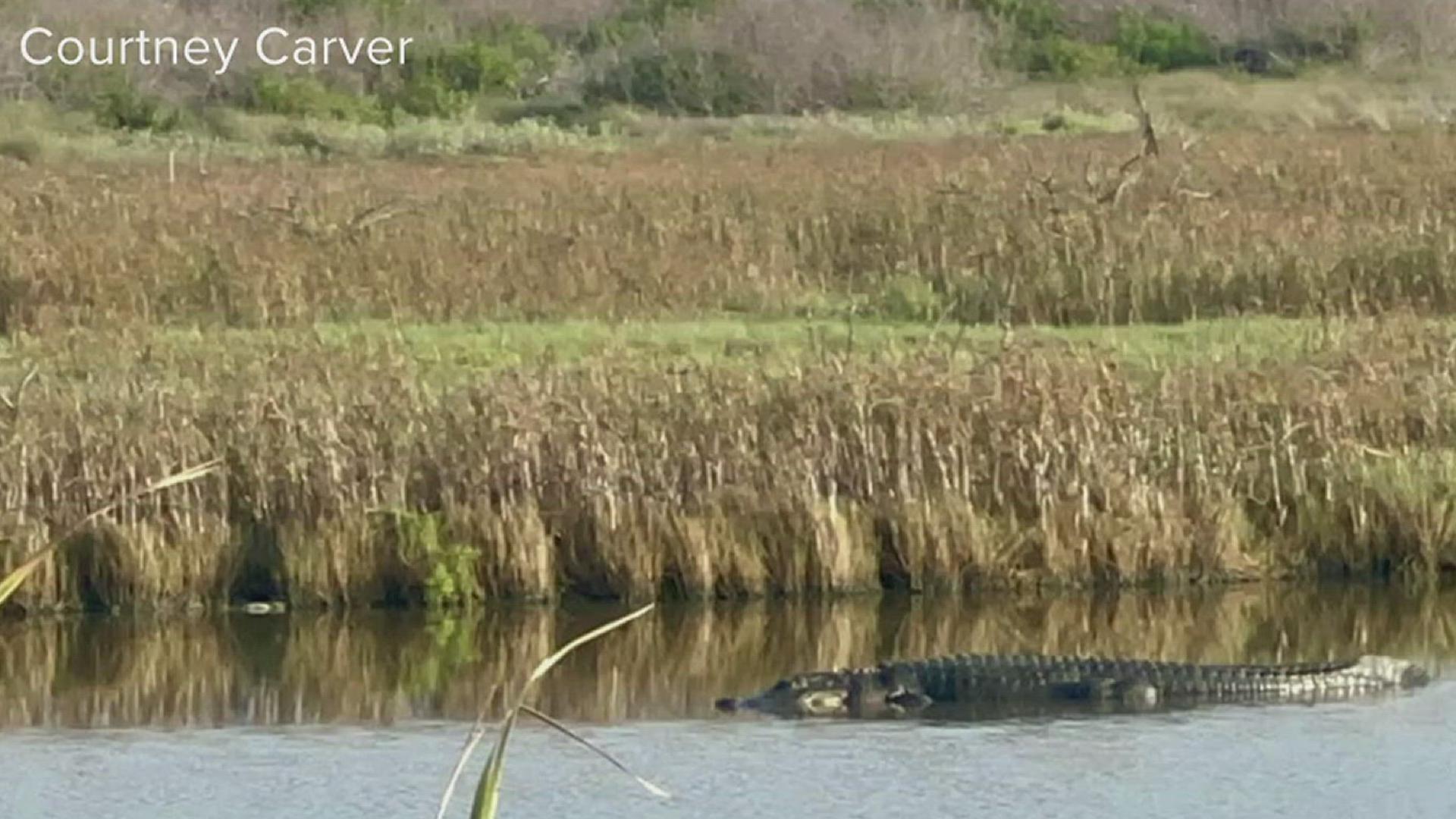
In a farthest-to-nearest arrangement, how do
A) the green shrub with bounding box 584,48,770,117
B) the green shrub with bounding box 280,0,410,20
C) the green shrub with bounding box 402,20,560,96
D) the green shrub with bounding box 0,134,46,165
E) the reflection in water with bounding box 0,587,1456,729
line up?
the green shrub with bounding box 280,0,410,20
the green shrub with bounding box 402,20,560,96
the green shrub with bounding box 584,48,770,117
the green shrub with bounding box 0,134,46,165
the reflection in water with bounding box 0,587,1456,729

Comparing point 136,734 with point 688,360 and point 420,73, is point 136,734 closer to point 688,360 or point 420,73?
point 688,360

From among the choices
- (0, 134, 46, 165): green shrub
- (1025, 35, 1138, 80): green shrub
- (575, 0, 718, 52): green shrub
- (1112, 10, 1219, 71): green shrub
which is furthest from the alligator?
(1112, 10, 1219, 71): green shrub

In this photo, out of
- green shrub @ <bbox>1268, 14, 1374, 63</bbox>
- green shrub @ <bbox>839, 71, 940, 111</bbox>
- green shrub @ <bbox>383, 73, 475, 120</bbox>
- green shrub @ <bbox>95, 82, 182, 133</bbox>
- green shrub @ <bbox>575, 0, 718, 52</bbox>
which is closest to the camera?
green shrub @ <bbox>95, 82, 182, 133</bbox>

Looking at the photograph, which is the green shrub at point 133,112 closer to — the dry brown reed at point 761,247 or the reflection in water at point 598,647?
the dry brown reed at point 761,247

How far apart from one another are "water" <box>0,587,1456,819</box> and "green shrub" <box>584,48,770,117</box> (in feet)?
93.8

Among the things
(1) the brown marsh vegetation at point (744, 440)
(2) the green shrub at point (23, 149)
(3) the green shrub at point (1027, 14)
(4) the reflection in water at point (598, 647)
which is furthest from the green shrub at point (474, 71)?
(4) the reflection in water at point (598, 647)

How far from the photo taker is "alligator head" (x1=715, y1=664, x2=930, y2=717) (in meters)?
11.0

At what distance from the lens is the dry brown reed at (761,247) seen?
20.4 m

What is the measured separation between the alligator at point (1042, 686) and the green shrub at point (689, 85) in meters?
30.5

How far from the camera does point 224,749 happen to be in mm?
10547

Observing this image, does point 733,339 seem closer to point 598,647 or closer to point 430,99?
point 598,647

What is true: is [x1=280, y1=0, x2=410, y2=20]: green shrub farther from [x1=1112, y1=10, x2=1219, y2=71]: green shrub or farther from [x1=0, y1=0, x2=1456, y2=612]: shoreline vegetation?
[x1=0, y1=0, x2=1456, y2=612]: shoreline vegetation

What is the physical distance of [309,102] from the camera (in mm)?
40188

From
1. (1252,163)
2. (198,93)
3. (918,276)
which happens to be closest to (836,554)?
(918,276)
